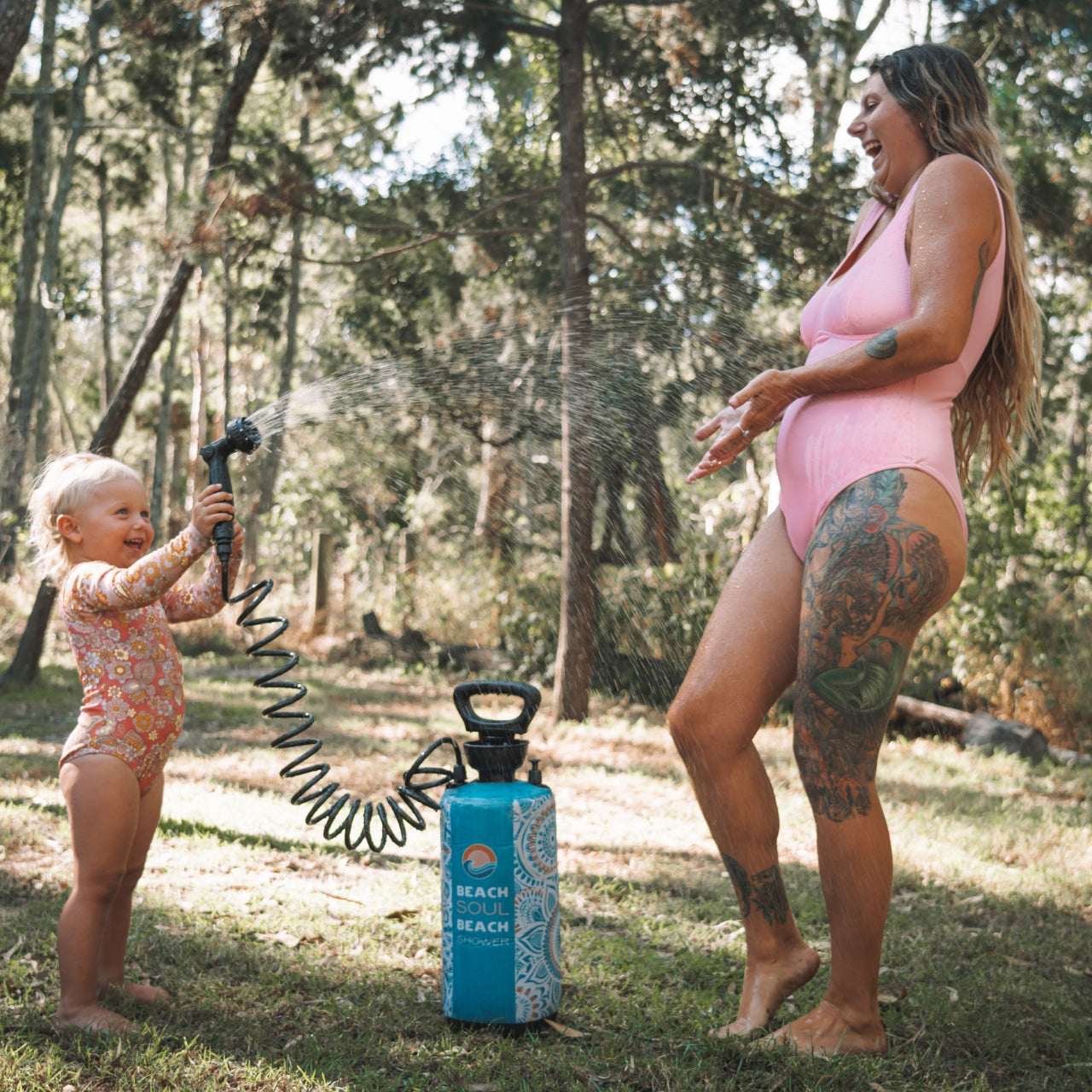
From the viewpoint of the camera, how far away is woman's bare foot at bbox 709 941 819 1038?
2.28 m

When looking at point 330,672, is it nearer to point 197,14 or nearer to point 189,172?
point 197,14

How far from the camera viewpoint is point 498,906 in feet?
7.70

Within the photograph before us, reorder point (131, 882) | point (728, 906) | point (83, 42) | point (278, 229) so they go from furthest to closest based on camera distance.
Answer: point (83, 42) < point (278, 229) < point (728, 906) < point (131, 882)

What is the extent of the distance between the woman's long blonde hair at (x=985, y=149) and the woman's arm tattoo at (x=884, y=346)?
38 cm

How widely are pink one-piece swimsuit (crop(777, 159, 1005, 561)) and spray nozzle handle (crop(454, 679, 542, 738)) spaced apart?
27.9 inches

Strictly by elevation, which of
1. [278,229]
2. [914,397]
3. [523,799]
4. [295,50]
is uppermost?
[295,50]

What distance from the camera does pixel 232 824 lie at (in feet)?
14.4

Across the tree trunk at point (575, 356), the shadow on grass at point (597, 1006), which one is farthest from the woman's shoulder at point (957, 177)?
the tree trunk at point (575, 356)

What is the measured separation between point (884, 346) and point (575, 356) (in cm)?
601

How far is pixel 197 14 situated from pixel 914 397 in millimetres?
7718

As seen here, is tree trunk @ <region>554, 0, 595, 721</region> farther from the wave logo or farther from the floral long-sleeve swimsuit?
the wave logo

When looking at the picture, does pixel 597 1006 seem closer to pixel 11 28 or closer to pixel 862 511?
pixel 862 511

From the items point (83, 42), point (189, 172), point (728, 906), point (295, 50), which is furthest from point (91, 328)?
point (728, 906)

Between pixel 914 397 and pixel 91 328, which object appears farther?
pixel 91 328
